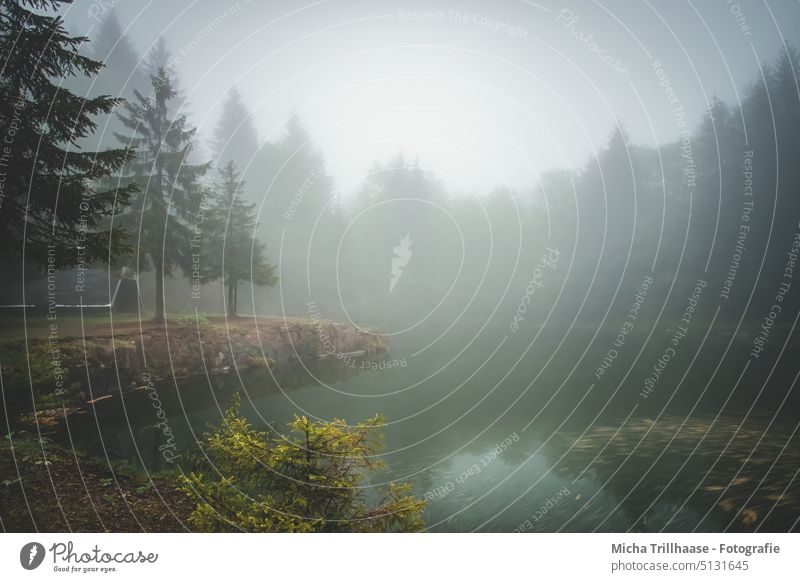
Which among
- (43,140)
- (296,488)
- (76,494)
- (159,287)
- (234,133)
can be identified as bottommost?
(76,494)

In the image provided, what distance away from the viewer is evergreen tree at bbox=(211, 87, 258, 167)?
18.1 feet

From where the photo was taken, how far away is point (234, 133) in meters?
5.61

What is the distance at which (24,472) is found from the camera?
4.11 metres

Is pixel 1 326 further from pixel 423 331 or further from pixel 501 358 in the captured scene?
pixel 501 358

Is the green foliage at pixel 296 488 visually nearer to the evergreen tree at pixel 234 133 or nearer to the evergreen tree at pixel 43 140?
the evergreen tree at pixel 43 140

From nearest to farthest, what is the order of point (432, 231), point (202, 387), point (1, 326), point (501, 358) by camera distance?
point (1, 326), point (202, 387), point (432, 231), point (501, 358)

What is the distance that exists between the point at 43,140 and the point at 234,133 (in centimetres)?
240

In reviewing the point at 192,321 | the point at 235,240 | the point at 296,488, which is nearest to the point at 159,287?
the point at 192,321

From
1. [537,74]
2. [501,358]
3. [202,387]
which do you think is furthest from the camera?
[501,358]

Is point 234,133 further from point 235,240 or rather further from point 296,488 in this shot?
point 296,488

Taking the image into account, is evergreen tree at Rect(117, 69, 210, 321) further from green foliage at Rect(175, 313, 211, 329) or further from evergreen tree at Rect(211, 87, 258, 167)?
green foliage at Rect(175, 313, 211, 329)

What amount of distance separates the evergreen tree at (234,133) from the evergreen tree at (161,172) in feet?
1.32
